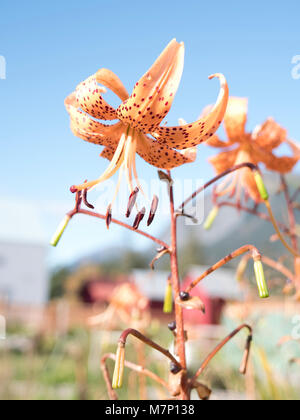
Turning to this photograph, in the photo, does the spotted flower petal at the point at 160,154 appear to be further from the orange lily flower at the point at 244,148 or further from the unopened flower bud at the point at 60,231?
the orange lily flower at the point at 244,148

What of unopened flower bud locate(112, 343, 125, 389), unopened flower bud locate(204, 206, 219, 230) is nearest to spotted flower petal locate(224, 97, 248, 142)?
unopened flower bud locate(204, 206, 219, 230)

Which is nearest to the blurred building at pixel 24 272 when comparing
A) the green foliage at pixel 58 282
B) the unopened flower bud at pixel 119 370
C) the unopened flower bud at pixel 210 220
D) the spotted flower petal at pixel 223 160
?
the green foliage at pixel 58 282

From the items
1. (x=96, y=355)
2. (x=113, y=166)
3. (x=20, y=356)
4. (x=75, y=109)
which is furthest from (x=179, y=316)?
(x=20, y=356)

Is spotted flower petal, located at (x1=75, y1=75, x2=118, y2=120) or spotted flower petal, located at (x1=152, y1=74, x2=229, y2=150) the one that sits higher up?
spotted flower petal, located at (x1=75, y1=75, x2=118, y2=120)

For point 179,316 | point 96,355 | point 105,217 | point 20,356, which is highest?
point 105,217

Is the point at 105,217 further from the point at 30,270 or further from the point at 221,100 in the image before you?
the point at 30,270

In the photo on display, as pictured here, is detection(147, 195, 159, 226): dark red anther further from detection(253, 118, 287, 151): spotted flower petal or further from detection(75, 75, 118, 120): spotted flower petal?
detection(253, 118, 287, 151): spotted flower petal
